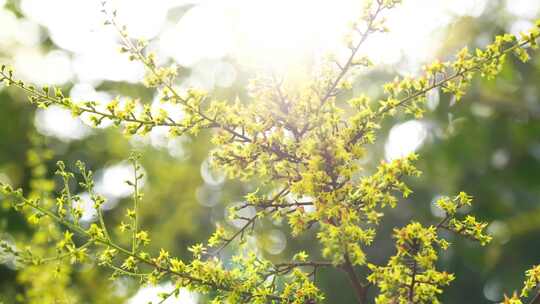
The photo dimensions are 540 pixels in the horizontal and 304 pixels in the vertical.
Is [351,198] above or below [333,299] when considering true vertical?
below

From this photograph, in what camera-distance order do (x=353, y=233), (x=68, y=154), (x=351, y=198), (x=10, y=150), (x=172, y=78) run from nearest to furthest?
(x=353, y=233)
(x=351, y=198)
(x=172, y=78)
(x=10, y=150)
(x=68, y=154)

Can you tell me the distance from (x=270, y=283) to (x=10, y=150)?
19.9 feet

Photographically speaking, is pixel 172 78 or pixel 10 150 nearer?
pixel 172 78

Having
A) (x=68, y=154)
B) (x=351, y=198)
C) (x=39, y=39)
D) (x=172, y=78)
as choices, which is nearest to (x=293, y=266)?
(x=351, y=198)

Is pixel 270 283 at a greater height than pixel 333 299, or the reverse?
pixel 333 299

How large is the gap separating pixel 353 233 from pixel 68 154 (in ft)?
21.8

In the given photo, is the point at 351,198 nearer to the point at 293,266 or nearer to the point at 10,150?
the point at 293,266

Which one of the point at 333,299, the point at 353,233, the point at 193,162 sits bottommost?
the point at 353,233

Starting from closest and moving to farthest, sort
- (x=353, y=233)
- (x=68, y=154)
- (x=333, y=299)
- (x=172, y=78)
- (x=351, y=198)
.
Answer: (x=353, y=233)
(x=351, y=198)
(x=172, y=78)
(x=333, y=299)
(x=68, y=154)

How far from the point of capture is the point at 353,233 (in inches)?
68.1

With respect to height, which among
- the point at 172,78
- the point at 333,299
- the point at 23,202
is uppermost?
the point at 333,299

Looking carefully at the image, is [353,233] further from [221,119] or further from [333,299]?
[333,299]

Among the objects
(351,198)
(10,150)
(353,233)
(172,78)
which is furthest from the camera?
(10,150)

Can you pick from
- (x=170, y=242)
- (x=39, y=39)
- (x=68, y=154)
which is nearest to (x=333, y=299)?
(x=170, y=242)
